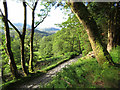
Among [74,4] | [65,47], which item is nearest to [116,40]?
[74,4]

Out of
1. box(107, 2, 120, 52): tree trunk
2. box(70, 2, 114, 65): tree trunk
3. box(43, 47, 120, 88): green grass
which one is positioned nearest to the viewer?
box(43, 47, 120, 88): green grass

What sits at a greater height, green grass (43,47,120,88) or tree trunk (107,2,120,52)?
tree trunk (107,2,120,52)

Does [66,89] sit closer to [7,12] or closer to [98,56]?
[98,56]

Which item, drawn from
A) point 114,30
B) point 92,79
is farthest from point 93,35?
point 114,30

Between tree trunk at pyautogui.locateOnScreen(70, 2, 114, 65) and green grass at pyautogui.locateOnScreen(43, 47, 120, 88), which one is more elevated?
tree trunk at pyautogui.locateOnScreen(70, 2, 114, 65)

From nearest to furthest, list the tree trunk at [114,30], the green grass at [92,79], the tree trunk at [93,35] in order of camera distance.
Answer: the green grass at [92,79] < the tree trunk at [93,35] < the tree trunk at [114,30]

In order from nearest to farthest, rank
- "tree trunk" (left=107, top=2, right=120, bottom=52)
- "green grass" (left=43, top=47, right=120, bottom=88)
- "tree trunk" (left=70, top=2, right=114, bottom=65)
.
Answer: "green grass" (left=43, top=47, right=120, bottom=88) → "tree trunk" (left=70, top=2, right=114, bottom=65) → "tree trunk" (left=107, top=2, right=120, bottom=52)

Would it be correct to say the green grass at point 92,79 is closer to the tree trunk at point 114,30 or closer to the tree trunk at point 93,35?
the tree trunk at point 93,35

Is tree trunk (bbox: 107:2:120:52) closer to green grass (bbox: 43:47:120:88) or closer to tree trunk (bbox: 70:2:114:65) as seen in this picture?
tree trunk (bbox: 70:2:114:65)

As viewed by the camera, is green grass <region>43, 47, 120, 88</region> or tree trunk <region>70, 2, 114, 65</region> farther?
tree trunk <region>70, 2, 114, 65</region>

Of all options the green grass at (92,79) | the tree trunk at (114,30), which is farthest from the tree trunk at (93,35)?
the tree trunk at (114,30)

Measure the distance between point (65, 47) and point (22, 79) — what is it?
905 inches

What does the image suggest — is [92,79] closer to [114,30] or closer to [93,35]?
[93,35]

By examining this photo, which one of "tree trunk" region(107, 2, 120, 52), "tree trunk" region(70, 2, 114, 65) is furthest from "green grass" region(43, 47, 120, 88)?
"tree trunk" region(107, 2, 120, 52)
